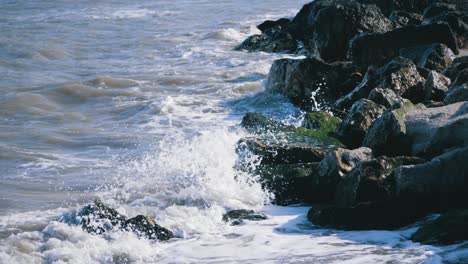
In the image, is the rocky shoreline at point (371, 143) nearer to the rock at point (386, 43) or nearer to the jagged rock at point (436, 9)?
the rock at point (386, 43)

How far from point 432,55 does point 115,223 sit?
6.75 metres

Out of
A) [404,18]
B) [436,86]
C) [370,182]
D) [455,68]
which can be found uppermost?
[404,18]

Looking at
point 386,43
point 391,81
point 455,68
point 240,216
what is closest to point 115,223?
point 240,216

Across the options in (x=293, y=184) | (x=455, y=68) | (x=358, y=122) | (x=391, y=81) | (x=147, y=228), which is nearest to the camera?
(x=147, y=228)

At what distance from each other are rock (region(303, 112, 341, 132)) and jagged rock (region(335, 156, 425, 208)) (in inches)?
98.9

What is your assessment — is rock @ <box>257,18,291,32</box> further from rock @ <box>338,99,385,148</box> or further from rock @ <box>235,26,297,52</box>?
rock @ <box>338,99,385,148</box>

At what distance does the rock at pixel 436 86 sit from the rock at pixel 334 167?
2700mm

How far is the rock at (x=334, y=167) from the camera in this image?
24.8 ft

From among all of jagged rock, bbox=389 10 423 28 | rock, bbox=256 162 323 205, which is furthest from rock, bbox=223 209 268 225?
jagged rock, bbox=389 10 423 28

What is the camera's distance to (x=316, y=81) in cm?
1216

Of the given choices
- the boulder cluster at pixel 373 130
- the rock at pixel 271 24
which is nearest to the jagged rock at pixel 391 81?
the boulder cluster at pixel 373 130

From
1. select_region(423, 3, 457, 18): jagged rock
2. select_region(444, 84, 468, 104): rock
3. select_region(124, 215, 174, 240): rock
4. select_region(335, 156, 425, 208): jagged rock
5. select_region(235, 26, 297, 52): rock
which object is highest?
select_region(423, 3, 457, 18): jagged rock

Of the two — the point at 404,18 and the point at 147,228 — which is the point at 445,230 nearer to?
the point at 147,228

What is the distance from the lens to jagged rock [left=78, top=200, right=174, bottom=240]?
23.1 feet
